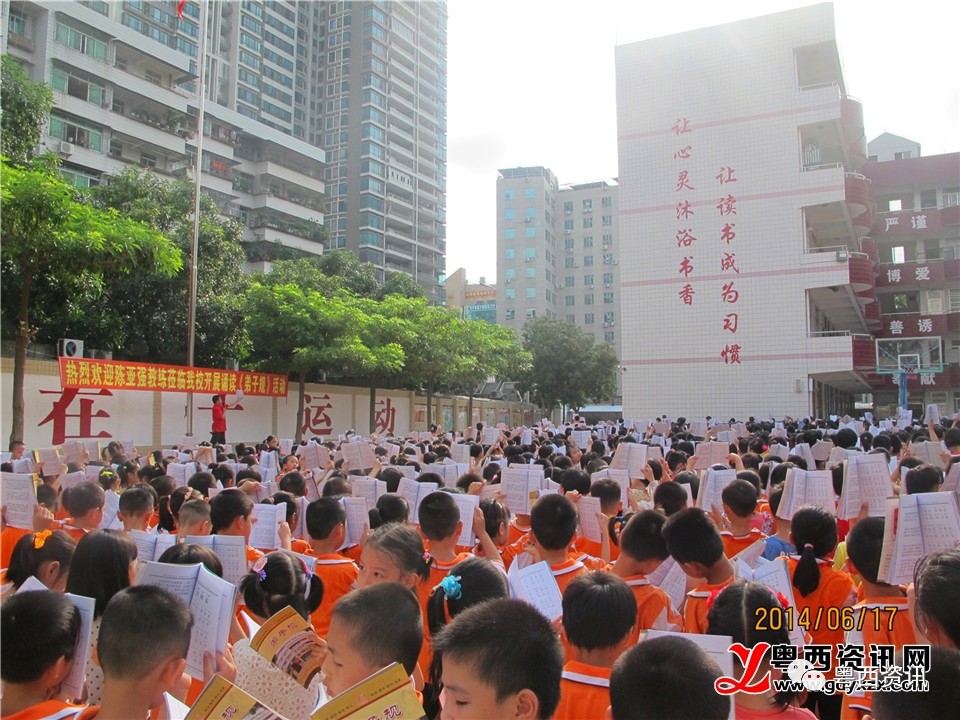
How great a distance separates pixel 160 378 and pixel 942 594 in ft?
59.5

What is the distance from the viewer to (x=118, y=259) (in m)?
12.4

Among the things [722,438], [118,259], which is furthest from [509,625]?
[118,259]

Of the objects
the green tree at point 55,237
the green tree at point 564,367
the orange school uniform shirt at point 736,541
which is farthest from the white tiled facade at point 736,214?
the orange school uniform shirt at point 736,541

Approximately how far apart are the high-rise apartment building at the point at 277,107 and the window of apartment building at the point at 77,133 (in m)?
0.05

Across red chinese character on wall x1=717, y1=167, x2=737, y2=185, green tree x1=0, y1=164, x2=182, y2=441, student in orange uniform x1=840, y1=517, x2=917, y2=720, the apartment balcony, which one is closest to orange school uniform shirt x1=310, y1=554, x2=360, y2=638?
student in orange uniform x1=840, y1=517, x2=917, y2=720

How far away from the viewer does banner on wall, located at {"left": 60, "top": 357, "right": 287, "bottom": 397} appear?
52.7 ft

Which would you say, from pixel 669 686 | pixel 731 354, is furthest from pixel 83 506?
pixel 731 354

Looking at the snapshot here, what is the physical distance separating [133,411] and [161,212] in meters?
8.30

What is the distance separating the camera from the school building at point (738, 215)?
23.0 metres

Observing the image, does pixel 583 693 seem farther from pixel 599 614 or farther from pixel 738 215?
pixel 738 215

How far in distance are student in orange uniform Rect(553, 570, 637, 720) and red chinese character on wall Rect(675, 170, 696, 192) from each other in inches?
952

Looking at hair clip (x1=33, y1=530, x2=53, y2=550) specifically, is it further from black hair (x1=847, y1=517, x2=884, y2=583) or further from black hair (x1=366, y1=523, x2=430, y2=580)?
black hair (x1=847, y1=517, x2=884, y2=583)

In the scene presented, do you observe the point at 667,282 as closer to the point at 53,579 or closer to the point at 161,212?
the point at 161,212

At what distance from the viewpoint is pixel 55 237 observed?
437 inches
